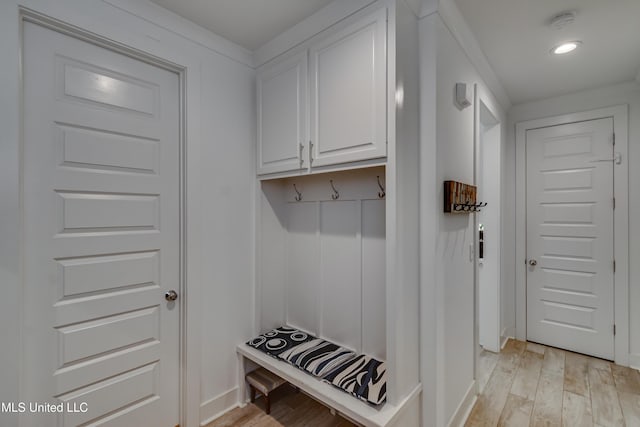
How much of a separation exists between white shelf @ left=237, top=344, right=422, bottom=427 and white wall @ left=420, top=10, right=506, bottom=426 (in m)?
A: 0.26

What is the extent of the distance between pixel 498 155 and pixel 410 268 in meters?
2.00

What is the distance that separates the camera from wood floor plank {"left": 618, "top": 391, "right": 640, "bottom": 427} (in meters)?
1.90

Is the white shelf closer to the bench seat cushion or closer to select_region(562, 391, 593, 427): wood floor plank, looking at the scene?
the bench seat cushion

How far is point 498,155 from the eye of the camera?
281cm

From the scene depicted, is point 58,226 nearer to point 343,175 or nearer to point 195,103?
point 195,103

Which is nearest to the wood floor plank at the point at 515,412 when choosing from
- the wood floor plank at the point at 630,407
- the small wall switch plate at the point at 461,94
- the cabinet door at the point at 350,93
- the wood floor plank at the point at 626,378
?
Answer: the wood floor plank at the point at 630,407

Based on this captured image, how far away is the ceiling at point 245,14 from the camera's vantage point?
5.17 feet

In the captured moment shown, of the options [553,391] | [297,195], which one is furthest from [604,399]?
[297,195]

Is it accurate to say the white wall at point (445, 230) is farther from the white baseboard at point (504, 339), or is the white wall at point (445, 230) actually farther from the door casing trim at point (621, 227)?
the door casing trim at point (621, 227)

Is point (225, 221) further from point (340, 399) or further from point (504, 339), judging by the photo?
point (504, 339)

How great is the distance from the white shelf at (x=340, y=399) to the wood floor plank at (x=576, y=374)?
1.64 m

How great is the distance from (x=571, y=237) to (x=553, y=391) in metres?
1.41

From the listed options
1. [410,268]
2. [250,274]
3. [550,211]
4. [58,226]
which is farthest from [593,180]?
[58,226]

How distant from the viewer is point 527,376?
7.94ft
